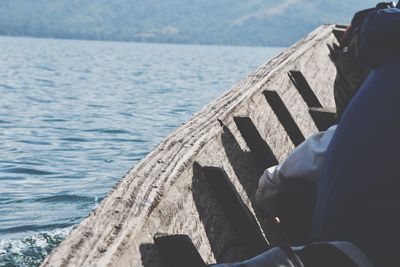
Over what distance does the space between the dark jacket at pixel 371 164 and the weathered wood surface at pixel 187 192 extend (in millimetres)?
757

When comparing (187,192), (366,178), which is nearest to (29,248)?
(187,192)

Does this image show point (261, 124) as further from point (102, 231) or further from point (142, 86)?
point (142, 86)

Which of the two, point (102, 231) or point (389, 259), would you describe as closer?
point (389, 259)

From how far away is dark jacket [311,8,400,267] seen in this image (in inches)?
89.2

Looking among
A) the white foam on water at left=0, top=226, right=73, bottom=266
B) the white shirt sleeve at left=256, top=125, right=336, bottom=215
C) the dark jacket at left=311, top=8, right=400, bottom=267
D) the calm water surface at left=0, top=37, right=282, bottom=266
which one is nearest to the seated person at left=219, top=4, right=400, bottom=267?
the dark jacket at left=311, top=8, right=400, bottom=267

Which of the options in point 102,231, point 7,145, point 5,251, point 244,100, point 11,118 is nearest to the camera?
point 102,231

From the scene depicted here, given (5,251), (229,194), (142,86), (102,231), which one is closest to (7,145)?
(5,251)

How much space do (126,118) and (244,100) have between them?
49.7 feet

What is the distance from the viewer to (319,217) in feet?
8.50

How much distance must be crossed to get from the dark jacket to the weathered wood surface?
0.76 m

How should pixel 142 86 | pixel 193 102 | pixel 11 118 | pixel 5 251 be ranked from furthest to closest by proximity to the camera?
pixel 142 86 → pixel 193 102 → pixel 11 118 → pixel 5 251

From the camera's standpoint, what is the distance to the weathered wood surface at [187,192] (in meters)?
2.45

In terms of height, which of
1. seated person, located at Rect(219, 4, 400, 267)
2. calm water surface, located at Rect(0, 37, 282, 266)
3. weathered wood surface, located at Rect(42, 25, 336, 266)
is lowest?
calm water surface, located at Rect(0, 37, 282, 266)

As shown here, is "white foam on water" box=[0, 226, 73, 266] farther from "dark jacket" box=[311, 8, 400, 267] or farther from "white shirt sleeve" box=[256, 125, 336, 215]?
"dark jacket" box=[311, 8, 400, 267]
